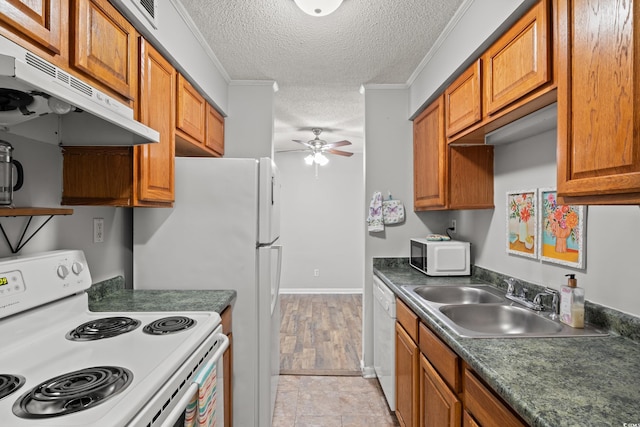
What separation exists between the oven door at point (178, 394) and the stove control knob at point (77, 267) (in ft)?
2.08

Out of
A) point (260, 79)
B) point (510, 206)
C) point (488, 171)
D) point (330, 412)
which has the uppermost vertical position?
point (260, 79)

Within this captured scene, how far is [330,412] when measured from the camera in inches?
96.7

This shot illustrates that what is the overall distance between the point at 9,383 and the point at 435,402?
58.8 inches

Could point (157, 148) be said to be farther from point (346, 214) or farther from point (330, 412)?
point (346, 214)

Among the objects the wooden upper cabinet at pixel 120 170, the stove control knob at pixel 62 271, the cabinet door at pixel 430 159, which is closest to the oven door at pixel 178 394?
the stove control knob at pixel 62 271

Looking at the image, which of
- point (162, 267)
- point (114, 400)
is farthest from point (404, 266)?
point (114, 400)

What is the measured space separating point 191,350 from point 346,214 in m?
4.94

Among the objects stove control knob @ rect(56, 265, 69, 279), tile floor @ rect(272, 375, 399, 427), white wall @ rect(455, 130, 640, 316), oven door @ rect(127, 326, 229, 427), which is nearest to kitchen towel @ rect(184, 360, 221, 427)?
oven door @ rect(127, 326, 229, 427)

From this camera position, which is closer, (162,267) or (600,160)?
(600,160)

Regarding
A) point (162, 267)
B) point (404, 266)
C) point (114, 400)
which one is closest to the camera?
point (114, 400)

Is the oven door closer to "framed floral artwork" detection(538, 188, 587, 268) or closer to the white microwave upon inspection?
"framed floral artwork" detection(538, 188, 587, 268)

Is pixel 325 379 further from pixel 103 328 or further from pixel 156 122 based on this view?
pixel 156 122

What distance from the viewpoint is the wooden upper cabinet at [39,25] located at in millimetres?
929

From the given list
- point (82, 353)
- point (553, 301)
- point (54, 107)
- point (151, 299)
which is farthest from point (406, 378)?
point (54, 107)
